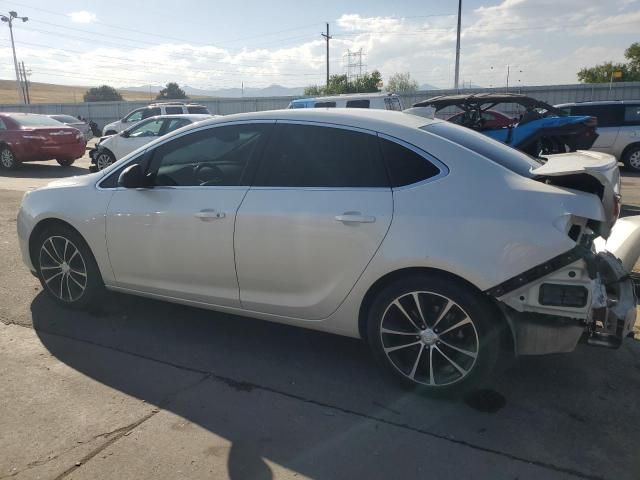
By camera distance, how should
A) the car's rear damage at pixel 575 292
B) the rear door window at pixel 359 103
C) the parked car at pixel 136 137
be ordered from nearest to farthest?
the car's rear damage at pixel 575 292, the parked car at pixel 136 137, the rear door window at pixel 359 103

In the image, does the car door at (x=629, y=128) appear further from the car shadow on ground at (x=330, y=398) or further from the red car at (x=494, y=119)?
the car shadow on ground at (x=330, y=398)

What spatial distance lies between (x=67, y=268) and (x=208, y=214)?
5.35 feet

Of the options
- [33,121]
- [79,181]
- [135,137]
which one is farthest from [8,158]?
[79,181]

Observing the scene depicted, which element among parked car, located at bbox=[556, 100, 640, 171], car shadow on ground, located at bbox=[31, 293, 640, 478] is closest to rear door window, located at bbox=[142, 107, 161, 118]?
parked car, located at bbox=[556, 100, 640, 171]

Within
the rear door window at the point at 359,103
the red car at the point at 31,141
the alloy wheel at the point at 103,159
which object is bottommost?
the alloy wheel at the point at 103,159

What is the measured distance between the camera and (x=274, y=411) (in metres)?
3.13

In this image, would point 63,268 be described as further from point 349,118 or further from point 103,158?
point 103,158

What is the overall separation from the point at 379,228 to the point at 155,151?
77.9 inches

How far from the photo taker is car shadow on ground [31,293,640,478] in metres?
2.73

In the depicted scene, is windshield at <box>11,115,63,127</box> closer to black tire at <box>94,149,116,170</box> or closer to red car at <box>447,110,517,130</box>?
black tire at <box>94,149,116,170</box>

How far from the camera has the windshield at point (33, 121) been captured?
14586mm

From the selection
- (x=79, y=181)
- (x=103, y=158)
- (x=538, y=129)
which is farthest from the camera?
(x=103, y=158)

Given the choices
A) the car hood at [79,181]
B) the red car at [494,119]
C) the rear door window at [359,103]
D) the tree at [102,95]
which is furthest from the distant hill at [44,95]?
the car hood at [79,181]

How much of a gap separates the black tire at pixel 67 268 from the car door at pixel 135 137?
9779 mm
